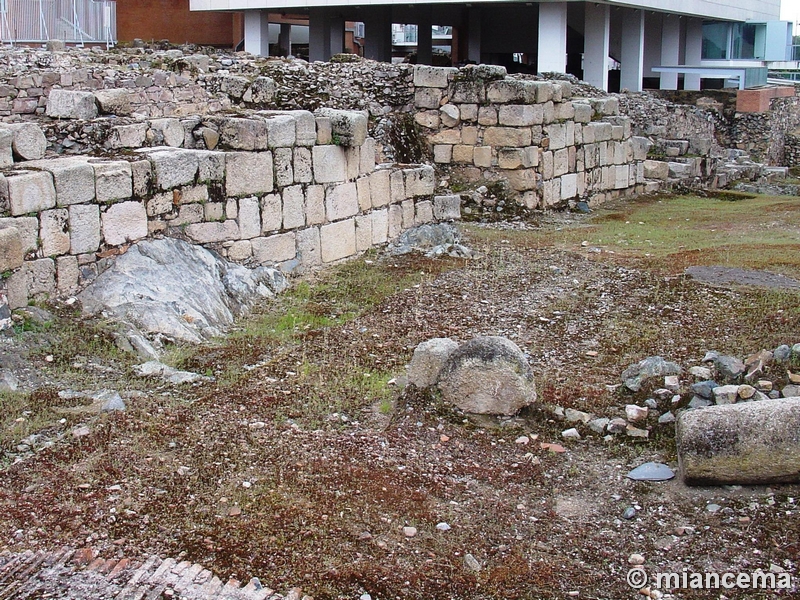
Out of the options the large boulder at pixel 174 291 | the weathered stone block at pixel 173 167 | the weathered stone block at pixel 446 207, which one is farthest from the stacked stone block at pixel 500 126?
the weathered stone block at pixel 173 167

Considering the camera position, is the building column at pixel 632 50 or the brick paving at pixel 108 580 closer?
the brick paving at pixel 108 580

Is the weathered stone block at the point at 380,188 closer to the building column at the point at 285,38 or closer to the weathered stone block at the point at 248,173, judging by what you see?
the weathered stone block at the point at 248,173

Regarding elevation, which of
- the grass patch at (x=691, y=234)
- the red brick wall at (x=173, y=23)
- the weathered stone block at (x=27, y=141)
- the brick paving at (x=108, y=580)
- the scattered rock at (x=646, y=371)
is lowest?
the brick paving at (x=108, y=580)

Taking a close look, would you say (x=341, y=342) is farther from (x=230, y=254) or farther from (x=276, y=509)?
(x=276, y=509)

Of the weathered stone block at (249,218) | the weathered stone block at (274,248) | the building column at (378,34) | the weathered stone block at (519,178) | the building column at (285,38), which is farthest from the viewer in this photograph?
the building column at (285,38)

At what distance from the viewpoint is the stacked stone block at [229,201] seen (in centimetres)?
843

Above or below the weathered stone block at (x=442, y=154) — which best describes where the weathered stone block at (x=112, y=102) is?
above

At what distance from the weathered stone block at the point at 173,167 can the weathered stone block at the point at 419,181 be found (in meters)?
4.22

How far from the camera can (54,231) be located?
8.55 meters

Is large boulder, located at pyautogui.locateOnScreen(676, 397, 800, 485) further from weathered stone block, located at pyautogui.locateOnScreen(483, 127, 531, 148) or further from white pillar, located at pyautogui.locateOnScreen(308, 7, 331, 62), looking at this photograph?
white pillar, located at pyautogui.locateOnScreen(308, 7, 331, 62)

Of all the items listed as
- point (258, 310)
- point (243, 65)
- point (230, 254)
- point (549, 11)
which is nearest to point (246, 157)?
point (230, 254)

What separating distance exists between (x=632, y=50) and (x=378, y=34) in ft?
33.5

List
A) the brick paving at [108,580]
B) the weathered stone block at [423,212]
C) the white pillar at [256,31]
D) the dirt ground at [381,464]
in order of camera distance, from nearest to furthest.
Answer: the brick paving at [108,580] → the dirt ground at [381,464] → the weathered stone block at [423,212] → the white pillar at [256,31]

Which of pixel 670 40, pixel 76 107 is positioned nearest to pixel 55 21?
pixel 76 107
